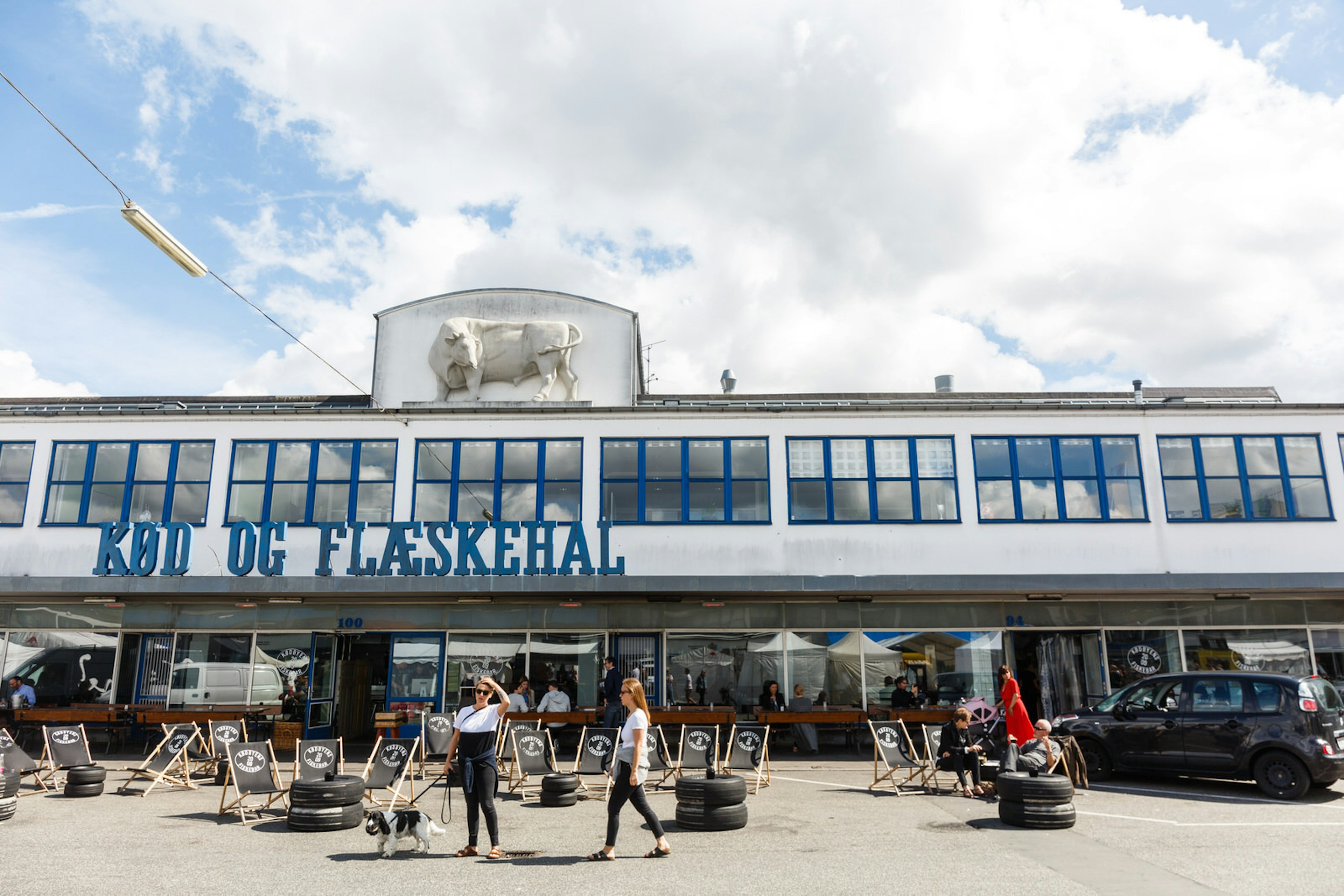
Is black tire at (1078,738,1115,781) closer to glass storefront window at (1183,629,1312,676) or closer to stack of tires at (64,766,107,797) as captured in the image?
glass storefront window at (1183,629,1312,676)

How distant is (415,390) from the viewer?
22.0m

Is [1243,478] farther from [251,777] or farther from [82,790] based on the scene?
[82,790]

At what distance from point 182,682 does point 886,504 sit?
48.4ft

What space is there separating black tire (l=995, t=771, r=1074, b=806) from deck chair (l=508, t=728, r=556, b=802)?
5.73m

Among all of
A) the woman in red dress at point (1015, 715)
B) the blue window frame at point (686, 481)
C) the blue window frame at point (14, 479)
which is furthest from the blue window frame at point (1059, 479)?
the blue window frame at point (14, 479)

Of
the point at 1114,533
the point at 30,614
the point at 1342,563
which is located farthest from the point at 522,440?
the point at 1342,563

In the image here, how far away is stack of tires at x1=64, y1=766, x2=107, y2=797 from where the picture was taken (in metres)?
12.4

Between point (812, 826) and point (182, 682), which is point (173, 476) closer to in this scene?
point (182, 682)

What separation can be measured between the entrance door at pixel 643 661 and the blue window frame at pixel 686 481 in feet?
7.70

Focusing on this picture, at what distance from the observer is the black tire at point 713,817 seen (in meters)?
10.1

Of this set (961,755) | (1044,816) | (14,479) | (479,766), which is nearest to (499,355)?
(14,479)

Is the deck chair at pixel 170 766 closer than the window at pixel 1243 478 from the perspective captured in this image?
Yes

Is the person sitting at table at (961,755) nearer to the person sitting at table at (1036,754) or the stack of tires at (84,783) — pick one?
the person sitting at table at (1036,754)

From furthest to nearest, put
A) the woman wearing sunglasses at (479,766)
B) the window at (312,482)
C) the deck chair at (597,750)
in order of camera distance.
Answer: the window at (312,482) < the deck chair at (597,750) < the woman wearing sunglasses at (479,766)
